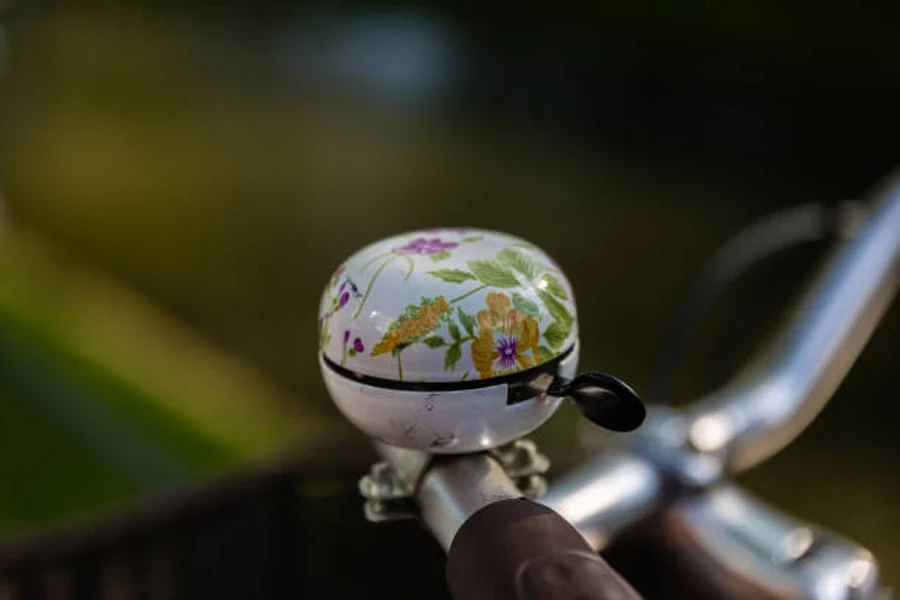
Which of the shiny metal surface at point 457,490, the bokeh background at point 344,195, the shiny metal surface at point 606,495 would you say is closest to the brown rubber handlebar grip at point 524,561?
the shiny metal surface at point 457,490

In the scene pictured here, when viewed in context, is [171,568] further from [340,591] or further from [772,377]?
[772,377]

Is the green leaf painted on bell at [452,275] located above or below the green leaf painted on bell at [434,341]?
above

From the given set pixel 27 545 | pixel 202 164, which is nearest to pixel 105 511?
pixel 27 545

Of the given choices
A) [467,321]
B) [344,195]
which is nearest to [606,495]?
[467,321]

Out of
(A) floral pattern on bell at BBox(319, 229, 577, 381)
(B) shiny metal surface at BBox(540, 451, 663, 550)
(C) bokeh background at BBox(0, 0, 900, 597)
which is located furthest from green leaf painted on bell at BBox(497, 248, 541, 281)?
(C) bokeh background at BBox(0, 0, 900, 597)

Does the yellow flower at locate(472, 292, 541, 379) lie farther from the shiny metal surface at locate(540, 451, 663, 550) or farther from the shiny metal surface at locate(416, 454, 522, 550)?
the shiny metal surface at locate(540, 451, 663, 550)

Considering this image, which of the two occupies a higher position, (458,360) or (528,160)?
(458,360)

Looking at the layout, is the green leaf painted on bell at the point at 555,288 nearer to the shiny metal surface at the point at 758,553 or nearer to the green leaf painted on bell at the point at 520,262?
the green leaf painted on bell at the point at 520,262
